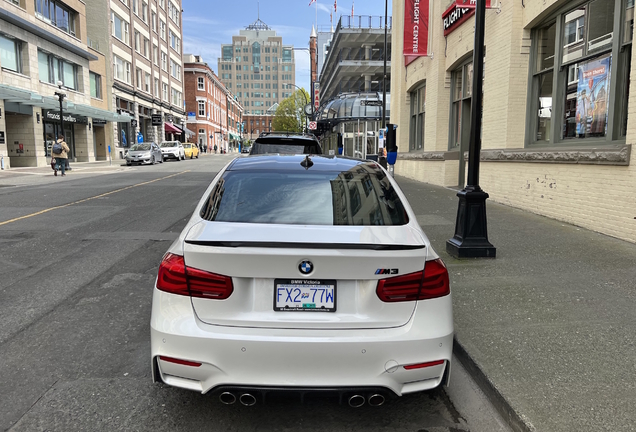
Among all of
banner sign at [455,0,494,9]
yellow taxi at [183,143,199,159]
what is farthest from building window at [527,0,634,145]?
yellow taxi at [183,143,199,159]

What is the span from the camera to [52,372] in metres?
3.62

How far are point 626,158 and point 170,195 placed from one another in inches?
457

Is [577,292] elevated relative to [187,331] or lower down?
lower down

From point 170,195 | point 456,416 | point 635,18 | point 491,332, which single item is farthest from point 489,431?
point 170,195

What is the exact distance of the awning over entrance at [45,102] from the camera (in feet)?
81.0

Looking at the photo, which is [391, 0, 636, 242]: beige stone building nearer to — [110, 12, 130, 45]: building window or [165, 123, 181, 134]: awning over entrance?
[110, 12, 130, 45]: building window

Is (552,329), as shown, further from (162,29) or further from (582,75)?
(162,29)

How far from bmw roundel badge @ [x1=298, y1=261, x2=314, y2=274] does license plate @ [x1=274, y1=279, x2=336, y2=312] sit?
0.07 m

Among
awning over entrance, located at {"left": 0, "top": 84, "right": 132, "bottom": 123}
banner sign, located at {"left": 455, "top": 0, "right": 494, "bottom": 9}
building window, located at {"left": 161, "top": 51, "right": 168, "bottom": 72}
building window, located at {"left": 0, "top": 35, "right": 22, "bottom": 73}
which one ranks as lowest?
awning over entrance, located at {"left": 0, "top": 84, "right": 132, "bottom": 123}

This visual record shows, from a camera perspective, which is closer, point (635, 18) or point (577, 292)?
point (577, 292)

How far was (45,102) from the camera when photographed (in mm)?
28359

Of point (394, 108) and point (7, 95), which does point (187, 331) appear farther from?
point (7, 95)

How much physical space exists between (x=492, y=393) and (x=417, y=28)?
1686cm

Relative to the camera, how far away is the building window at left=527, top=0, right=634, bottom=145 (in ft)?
26.1
